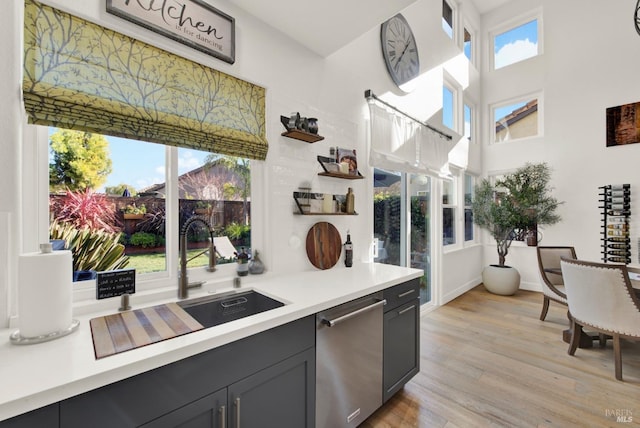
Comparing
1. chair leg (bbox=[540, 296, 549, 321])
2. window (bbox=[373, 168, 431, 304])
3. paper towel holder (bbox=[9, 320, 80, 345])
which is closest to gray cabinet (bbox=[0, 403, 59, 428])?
paper towel holder (bbox=[9, 320, 80, 345])

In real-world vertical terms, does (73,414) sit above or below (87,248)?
below

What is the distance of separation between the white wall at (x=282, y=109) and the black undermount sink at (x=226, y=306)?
0.35 meters

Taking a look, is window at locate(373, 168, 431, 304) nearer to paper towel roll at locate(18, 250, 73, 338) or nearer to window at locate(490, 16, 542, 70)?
paper towel roll at locate(18, 250, 73, 338)

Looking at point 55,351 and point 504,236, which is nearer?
point 55,351

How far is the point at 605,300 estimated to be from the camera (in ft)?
7.18

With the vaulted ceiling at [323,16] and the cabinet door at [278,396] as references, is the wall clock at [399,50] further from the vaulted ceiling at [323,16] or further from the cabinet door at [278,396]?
the cabinet door at [278,396]

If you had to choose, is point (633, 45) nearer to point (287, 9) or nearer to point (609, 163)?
point (609, 163)

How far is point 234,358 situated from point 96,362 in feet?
1.42

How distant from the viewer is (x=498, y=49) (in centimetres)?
552

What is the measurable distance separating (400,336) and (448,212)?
10.1 feet

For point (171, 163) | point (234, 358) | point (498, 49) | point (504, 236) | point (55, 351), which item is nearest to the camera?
point (55, 351)

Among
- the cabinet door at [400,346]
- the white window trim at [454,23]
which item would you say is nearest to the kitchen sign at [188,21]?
the cabinet door at [400,346]

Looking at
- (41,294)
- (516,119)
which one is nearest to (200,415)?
(41,294)

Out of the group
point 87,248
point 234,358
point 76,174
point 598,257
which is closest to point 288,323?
point 234,358
